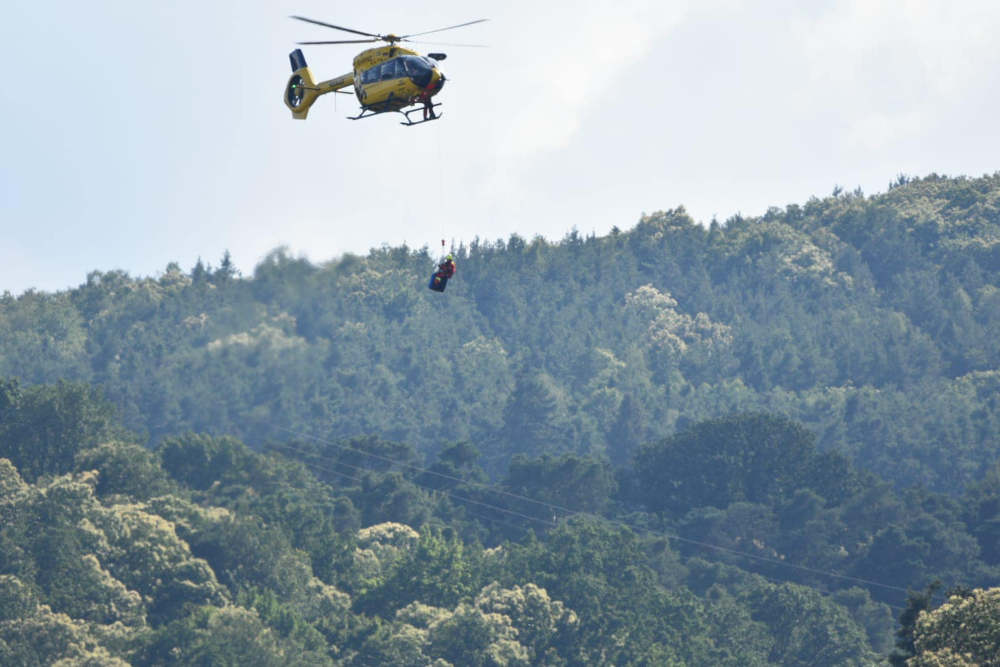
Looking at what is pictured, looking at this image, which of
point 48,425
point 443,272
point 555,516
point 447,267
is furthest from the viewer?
point 555,516

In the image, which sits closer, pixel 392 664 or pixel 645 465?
pixel 392 664

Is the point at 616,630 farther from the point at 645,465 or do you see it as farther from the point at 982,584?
the point at 645,465

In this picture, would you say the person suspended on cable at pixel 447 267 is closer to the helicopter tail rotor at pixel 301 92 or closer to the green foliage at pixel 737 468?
the helicopter tail rotor at pixel 301 92

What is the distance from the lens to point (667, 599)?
11750 centimetres

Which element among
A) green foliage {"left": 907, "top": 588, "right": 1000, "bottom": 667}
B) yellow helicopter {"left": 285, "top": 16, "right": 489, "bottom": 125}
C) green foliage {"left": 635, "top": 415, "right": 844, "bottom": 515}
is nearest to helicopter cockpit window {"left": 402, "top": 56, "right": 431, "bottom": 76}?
yellow helicopter {"left": 285, "top": 16, "right": 489, "bottom": 125}

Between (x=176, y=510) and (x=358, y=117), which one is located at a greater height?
(x=358, y=117)

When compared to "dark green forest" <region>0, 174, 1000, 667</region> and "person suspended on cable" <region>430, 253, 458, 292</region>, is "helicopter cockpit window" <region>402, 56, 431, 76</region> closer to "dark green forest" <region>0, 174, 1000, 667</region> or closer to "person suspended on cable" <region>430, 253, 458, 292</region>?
"person suspended on cable" <region>430, 253, 458, 292</region>

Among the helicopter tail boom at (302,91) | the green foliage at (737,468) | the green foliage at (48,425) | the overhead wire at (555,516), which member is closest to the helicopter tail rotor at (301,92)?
the helicopter tail boom at (302,91)

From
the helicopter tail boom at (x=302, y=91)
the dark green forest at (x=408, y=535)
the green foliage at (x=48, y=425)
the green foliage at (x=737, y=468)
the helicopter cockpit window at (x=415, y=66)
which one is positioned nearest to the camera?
the helicopter cockpit window at (x=415, y=66)

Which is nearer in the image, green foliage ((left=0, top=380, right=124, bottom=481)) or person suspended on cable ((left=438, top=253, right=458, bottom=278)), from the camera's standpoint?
person suspended on cable ((left=438, top=253, right=458, bottom=278))

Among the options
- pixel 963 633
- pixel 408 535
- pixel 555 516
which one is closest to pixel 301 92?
pixel 963 633

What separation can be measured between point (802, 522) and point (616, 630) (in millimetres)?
45941

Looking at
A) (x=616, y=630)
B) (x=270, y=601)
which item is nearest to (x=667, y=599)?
(x=616, y=630)

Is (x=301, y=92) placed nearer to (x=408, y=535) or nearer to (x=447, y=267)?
(x=447, y=267)
